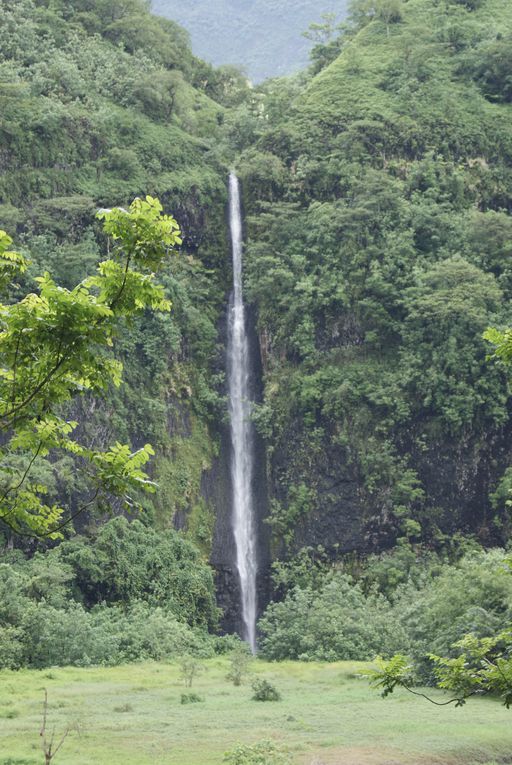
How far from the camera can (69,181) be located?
35.3 meters

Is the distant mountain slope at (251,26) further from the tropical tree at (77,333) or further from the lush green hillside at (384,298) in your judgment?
the tropical tree at (77,333)

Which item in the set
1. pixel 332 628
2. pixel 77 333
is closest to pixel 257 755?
pixel 77 333

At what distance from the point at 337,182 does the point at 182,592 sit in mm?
15413

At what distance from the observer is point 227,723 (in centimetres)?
1702

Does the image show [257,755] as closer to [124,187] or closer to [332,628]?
[332,628]

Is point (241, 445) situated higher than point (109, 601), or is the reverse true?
point (241, 445)

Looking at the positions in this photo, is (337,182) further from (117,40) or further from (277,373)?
(117,40)

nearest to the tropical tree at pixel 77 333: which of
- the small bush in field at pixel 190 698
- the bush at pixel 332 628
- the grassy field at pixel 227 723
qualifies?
the grassy field at pixel 227 723

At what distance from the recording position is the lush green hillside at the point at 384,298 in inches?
1275

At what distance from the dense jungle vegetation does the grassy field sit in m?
3.59

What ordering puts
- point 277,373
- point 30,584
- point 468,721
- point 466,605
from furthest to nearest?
point 277,373
point 30,584
point 466,605
point 468,721

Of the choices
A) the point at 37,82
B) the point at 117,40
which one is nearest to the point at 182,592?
the point at 37,82

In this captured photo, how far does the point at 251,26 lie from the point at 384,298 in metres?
78.3

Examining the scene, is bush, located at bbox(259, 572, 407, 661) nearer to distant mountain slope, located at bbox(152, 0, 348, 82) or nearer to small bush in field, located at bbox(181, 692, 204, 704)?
small bush in field, located at bbox(181, 692, 204, 704)
